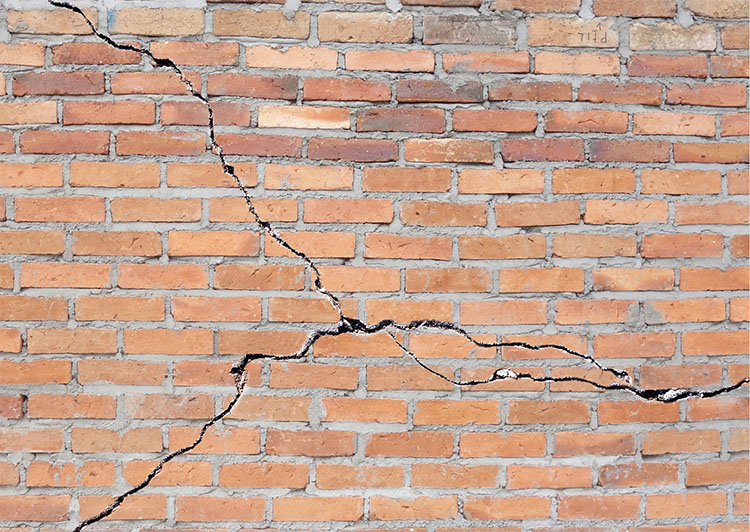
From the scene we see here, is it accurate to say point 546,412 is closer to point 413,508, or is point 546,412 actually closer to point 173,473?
point 413,508

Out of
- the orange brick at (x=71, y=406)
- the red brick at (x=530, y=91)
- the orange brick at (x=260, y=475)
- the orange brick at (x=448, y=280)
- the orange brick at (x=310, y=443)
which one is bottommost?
the orange brick at (x=260, y=475)

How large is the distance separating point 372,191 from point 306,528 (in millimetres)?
876

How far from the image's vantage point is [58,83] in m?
1.59

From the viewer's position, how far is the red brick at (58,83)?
1.59 meters

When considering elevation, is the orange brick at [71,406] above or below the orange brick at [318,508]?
above

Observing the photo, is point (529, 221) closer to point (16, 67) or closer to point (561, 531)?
point (561, 531)

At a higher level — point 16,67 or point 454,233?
point 16,67

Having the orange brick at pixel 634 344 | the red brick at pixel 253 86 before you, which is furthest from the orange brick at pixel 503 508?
the red brick at pixel 253 86

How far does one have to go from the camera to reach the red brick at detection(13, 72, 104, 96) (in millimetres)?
1591

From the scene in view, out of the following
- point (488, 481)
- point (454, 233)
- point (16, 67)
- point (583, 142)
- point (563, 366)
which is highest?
point (16, 67)

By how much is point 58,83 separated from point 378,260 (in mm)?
909

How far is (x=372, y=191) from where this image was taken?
1.63 m

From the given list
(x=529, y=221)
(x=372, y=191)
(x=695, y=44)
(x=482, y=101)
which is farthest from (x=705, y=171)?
(x=372, y=191)

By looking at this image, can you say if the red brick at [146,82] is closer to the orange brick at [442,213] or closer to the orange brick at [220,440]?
the orange brick at [442,213]
